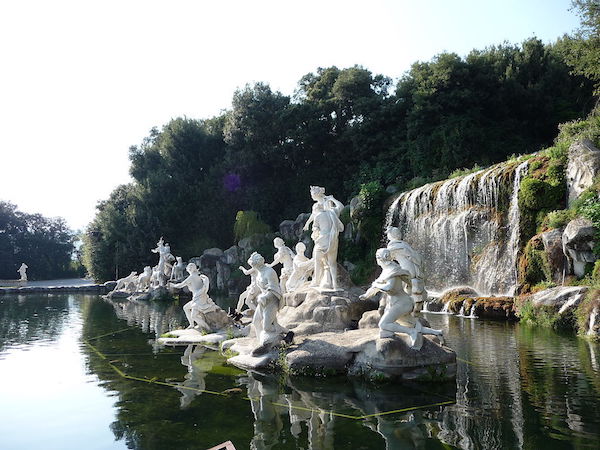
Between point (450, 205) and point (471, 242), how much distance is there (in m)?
2.20

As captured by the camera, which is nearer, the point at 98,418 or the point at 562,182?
the point at 98,418

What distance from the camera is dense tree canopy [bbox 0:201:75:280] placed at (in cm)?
5319

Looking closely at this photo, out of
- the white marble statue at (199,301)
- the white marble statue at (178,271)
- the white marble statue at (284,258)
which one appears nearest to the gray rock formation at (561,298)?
the white marble statue at (284,258)

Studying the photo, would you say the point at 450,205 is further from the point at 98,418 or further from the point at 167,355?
the point at 98,418

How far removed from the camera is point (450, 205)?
73.7ft

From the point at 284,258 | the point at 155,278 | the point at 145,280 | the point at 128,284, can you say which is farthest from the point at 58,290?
the point at 284,258

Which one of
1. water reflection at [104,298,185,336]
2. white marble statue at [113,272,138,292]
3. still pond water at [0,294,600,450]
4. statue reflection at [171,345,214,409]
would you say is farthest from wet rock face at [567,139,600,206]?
white marble statue at [113,272,138,292]

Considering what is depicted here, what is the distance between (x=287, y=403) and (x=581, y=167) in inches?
564

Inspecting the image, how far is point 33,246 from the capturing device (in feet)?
182

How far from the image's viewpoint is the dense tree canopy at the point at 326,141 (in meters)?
30.2

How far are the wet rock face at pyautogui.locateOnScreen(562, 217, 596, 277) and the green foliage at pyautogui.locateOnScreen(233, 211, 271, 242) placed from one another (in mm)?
23056

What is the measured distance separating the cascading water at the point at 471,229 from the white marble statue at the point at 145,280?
15.6 m

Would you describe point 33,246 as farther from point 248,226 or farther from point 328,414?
point 328,414

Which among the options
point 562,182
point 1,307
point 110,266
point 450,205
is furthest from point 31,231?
point 562,182
